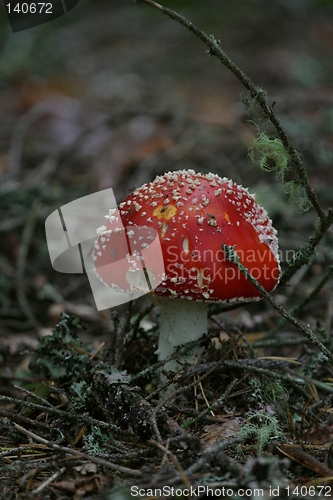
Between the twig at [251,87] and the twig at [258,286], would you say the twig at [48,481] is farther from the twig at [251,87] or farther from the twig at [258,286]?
the twig at [251,87]

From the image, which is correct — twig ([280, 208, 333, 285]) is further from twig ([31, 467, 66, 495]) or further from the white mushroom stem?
twig ([31, 467, 66, 495])

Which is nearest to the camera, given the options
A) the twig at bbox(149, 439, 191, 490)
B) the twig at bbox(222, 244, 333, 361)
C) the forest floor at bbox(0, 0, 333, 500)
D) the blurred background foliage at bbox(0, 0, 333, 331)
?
the twig at bbox(149, 439, 191, 490)

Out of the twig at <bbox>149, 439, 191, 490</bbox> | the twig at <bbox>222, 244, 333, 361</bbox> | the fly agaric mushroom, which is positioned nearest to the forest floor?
the twig at <bbox>149, 439, 191, 490</bbox>

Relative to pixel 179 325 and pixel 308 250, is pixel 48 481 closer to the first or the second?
pixel 179 325

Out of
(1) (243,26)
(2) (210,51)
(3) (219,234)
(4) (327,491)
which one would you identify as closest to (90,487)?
(4) (327,491)

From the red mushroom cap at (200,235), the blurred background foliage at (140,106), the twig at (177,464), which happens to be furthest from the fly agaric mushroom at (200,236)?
the twig at (177,464)
